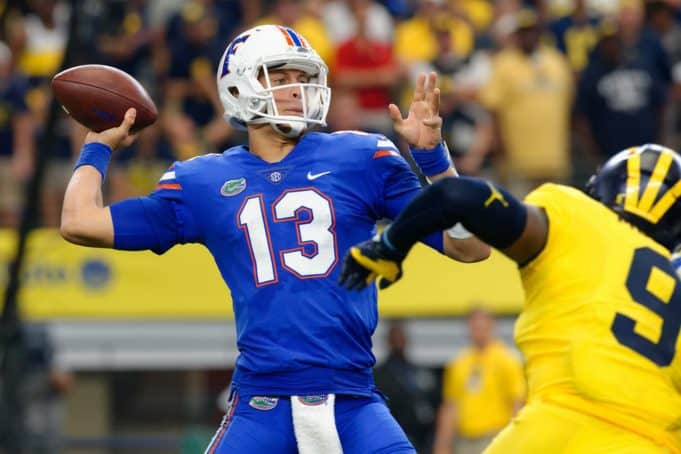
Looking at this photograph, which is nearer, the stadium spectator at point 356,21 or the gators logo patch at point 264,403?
the gators logo patch at point 264,403

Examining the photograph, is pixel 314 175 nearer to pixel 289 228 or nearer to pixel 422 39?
pixel 289 228

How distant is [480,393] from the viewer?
1071 centimetres

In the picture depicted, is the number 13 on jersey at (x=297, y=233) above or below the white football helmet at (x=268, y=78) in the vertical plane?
below

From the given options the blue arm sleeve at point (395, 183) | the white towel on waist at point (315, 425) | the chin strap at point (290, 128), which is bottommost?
the white towel on waist at point (315, 425)

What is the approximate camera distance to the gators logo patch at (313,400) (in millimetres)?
4957

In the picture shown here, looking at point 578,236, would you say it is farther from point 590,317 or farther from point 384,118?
point 384,118

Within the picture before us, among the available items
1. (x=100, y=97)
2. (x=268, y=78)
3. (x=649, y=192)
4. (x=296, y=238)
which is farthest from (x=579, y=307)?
(x=100, y=97)

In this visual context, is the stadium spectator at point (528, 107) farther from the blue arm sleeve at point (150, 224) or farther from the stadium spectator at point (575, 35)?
the blue arm sleeve at point (150, 224)

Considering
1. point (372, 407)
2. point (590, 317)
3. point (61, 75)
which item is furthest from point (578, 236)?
point (61, 75)

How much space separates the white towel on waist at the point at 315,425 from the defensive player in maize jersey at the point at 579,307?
0.65 metres

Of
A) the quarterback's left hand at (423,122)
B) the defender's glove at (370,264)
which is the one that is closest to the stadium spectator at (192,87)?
the quarterback's left hand at (423,122)

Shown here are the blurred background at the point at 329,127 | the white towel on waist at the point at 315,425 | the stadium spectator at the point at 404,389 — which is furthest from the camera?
the blurred background at the point at 329,127

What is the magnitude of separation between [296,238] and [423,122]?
1.87 ft

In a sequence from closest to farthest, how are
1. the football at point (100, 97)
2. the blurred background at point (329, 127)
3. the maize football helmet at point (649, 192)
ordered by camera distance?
the maize football helmet at point (649, 192) < the football at point (100, 97) < the blurred background at point (329, 127)
